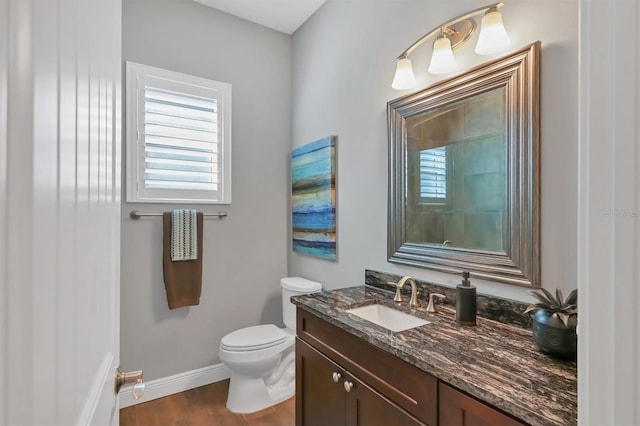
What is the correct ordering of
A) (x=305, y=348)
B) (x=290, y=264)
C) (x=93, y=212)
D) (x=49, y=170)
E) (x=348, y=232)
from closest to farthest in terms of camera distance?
(x=49, y=170) < (x=93, y=212) < (x=305, y=348) < (x=348, y=232) < (x=290, y=264)

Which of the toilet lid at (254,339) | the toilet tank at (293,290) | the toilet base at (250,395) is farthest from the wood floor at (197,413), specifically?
Answer: the toilet tank at (293,290)

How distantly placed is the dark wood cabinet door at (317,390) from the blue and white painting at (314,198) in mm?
813

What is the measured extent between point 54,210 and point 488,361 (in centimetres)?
110

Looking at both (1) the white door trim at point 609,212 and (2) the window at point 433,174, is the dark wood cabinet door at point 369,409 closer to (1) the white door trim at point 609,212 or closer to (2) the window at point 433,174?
(1) the white door trim at point 609,212

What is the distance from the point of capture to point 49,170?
1.28 ft

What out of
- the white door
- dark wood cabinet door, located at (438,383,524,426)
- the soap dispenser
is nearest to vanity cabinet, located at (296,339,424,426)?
dark wood cabinet door, located at (438,383,524,426)

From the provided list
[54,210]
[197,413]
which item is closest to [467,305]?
[54,210]

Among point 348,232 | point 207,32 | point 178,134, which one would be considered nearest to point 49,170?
point 348,232

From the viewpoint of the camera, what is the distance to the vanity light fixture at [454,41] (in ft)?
4.17

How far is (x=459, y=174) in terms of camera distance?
59.0 inches

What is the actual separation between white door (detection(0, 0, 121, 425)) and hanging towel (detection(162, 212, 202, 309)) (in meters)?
1.66

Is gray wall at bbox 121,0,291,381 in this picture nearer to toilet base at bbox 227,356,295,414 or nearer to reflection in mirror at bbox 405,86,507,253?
toilet base at bbox 227,356,295,414

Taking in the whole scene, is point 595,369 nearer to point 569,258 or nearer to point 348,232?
point 569,258

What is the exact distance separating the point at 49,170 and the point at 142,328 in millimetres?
2246
